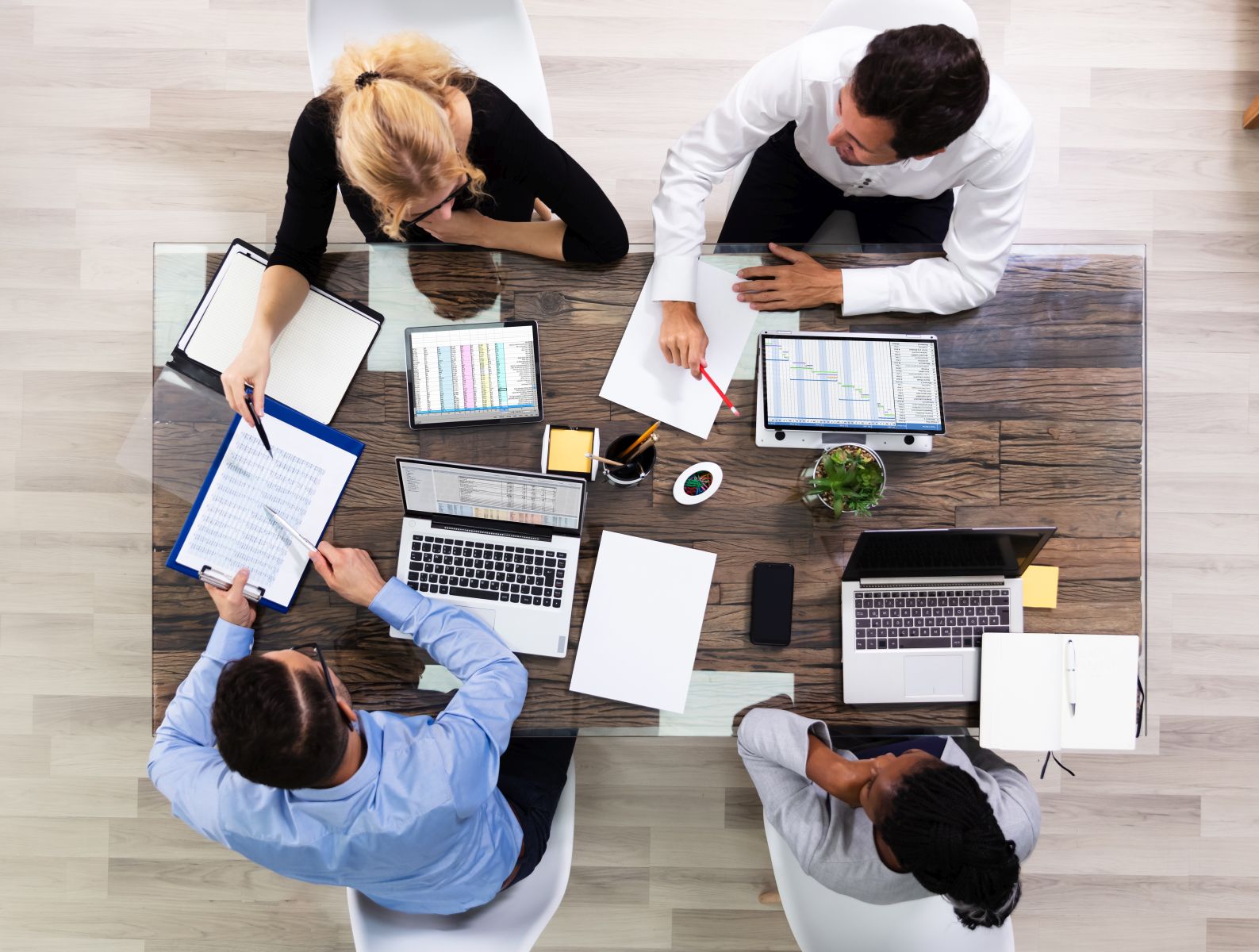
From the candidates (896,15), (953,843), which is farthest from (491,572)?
(896,15)

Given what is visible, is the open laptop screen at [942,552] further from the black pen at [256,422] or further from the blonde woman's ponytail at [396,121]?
the black pen at [256,422]

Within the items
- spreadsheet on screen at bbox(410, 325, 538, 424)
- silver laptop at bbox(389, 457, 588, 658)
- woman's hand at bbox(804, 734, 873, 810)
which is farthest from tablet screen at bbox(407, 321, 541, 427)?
woman's hand at bbox(804, 734, 873, 810)

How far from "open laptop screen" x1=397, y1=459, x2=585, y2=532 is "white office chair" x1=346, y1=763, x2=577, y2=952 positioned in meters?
0.77

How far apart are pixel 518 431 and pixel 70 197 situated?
6.12 feet

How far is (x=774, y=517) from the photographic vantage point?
1.61 meters

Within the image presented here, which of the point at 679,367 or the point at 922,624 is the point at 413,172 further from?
the point at 922,624

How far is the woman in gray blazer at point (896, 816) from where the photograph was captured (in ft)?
4.69

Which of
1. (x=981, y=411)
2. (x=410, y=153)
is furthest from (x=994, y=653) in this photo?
(x=410, y=153)

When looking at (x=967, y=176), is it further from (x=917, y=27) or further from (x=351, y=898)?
(x=351, y=898)

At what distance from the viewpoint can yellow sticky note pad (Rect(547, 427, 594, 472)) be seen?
158 cm

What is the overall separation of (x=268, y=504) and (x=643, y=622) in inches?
30.7

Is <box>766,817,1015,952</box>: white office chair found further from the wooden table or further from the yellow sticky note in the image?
the yellow sticky note

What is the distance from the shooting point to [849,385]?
159 cm

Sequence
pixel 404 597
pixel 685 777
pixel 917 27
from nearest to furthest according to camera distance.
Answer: pixel 917 27 < pixel 404 597 < pixel 685 777
